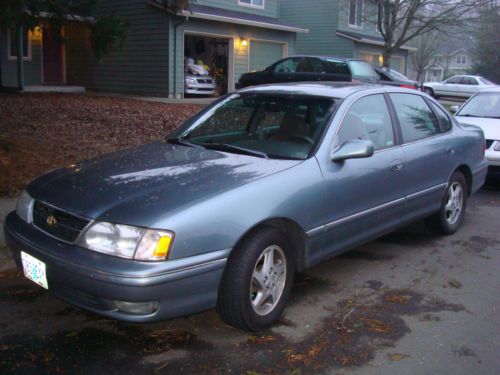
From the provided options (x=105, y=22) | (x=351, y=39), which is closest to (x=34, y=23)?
(x=105, y=22)

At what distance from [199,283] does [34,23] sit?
6996 mm

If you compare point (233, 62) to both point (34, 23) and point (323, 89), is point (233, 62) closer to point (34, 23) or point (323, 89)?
point (34, 23)

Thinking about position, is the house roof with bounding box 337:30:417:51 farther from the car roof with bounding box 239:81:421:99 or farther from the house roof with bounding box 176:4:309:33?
the car roof with bounding box 239:81:421:99

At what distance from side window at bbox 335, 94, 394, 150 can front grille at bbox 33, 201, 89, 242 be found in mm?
2037

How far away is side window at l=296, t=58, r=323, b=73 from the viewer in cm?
1757

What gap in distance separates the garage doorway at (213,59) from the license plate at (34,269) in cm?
1642

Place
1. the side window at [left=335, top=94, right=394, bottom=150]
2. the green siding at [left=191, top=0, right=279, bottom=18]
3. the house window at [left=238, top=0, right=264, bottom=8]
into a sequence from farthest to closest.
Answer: the house window at [left=238, top=0, right=264, bottom=8], the green siding at [left=191, top=0, right=279, bottom=18], the side window at [left=335, top=94, right=394, bottom=150]

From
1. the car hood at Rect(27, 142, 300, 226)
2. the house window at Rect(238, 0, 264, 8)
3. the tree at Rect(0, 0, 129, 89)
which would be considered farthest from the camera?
the house window at Rect(238, 0, 264, 8)

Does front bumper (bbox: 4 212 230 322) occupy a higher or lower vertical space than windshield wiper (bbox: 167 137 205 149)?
lower

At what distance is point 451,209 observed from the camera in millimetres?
5918

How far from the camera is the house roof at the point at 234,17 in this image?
17.7 meters

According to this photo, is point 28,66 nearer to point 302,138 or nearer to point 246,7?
point 246,7

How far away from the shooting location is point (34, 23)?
8656mm

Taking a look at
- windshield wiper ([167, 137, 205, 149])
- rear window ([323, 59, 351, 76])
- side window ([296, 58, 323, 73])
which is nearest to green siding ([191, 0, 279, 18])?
side window ([296, 58, 323, 73])
